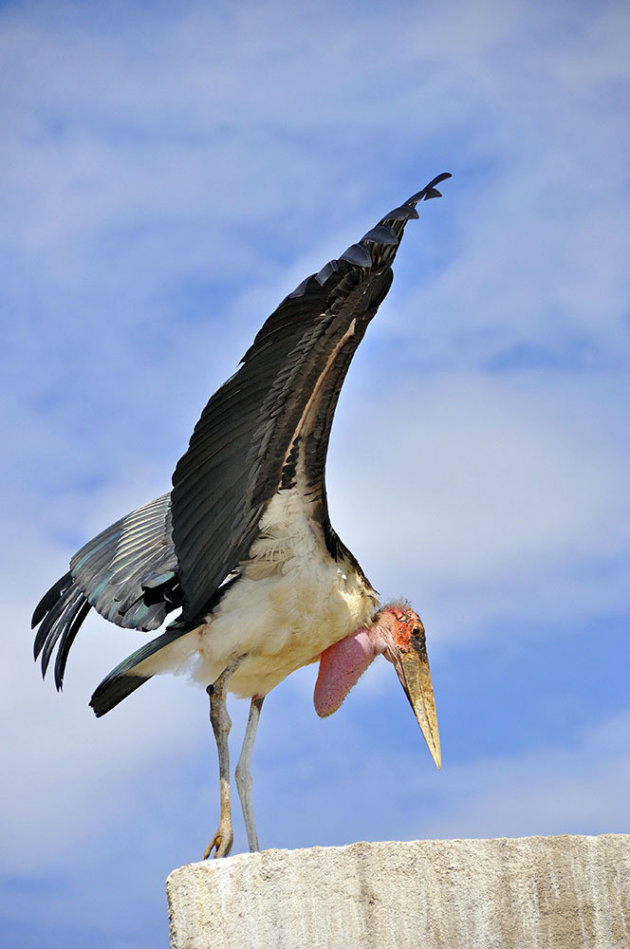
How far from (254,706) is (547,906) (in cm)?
230

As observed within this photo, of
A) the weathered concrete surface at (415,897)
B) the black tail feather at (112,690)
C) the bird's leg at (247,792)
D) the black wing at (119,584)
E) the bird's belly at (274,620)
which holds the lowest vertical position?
the weathered concrete surface at (415,897)

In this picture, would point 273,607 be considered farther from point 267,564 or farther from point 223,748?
point 223,748

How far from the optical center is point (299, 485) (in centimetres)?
732

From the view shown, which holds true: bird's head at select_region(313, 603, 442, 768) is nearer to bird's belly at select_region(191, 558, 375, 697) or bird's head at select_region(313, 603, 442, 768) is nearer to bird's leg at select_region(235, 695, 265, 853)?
bird's belly at select_region(191, 558, 375, 697)

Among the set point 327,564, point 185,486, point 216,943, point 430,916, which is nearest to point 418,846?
point 430,916

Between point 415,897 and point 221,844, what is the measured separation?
1.28m

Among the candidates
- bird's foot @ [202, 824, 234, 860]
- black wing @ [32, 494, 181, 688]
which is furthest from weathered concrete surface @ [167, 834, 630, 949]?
black wing @ [32, 494, 181, 688]

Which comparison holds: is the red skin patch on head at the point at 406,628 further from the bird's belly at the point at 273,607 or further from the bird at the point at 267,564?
the bird's belly at the point at 273,607

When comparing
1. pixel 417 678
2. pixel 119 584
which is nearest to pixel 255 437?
pixel 119 584

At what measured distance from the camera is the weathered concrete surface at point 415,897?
613 cm

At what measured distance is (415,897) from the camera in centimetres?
630

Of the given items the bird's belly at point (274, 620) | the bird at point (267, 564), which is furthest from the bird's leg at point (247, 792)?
the bird's belly at point (274, 620)

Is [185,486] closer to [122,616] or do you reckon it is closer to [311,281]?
[122,616]

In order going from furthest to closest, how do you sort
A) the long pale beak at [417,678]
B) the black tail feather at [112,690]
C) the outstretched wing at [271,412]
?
the long pale beak at [417,678]
the black tail feather at [112,690]
the outstretched wing at [271,412]
